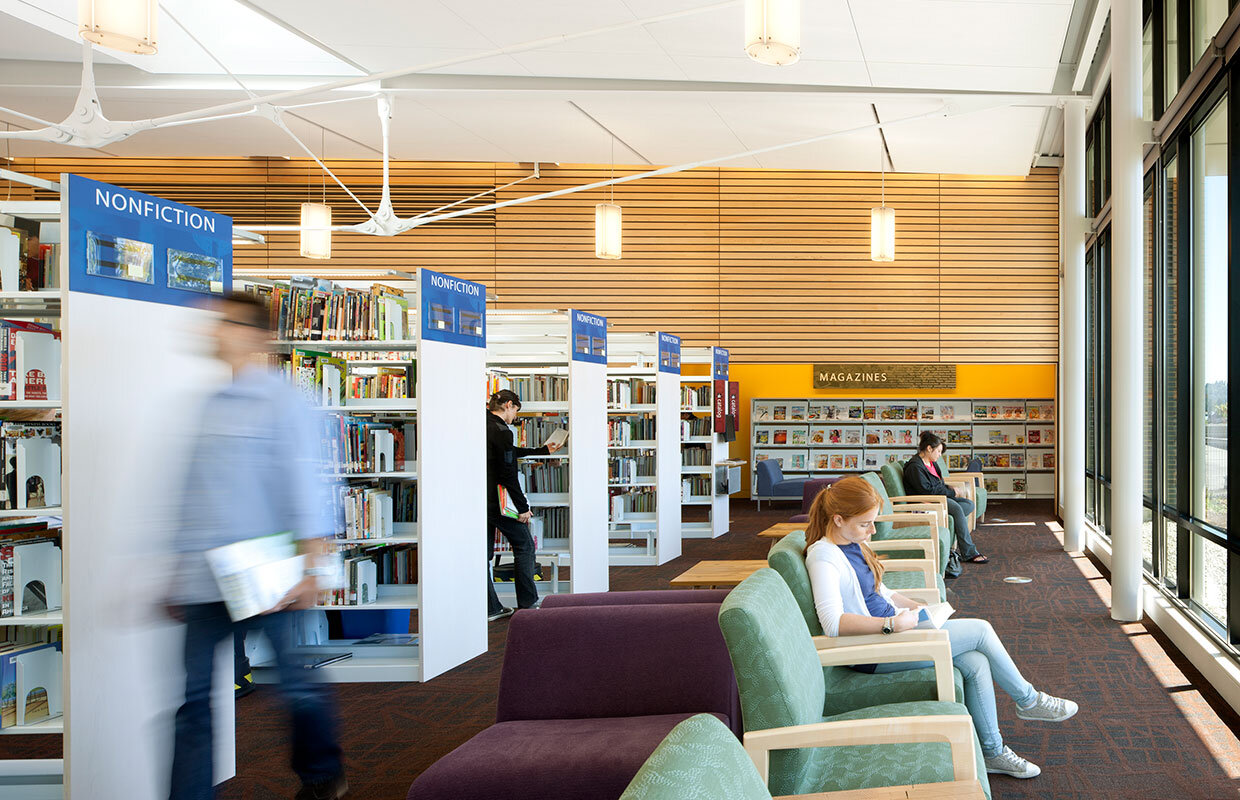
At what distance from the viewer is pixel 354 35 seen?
7.75 meters

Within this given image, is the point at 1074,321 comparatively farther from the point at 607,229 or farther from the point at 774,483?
the point at 774,483

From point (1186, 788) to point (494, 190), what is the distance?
12.0 metres

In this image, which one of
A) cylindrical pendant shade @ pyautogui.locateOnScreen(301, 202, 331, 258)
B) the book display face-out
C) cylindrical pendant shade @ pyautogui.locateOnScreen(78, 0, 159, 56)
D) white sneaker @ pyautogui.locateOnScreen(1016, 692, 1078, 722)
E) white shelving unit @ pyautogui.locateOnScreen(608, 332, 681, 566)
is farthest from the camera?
the book display face-out

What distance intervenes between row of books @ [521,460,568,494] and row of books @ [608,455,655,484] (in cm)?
159

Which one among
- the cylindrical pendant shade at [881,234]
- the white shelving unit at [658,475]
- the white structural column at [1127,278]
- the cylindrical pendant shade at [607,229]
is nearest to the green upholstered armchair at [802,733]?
the white structural column at [1127,278]

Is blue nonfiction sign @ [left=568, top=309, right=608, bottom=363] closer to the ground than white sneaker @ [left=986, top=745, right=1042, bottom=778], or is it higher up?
higher up

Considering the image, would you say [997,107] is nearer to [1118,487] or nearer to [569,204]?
[1118,487]

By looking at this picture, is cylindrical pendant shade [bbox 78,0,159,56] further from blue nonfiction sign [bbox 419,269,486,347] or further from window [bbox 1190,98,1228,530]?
window [bbox 1190,98,1228,530]

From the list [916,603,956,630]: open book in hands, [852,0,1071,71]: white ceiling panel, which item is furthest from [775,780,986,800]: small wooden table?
[852,0,1071,71]: white ceiling panel

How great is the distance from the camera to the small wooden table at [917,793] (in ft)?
7.21

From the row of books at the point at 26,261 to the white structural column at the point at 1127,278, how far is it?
5.87 m

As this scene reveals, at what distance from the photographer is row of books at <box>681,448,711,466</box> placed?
37.6ft

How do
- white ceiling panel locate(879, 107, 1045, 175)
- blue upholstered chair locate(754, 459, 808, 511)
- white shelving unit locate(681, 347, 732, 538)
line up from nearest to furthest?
white ceiling panel locate(879, 107, 1045, 175), white shelving unit locate(681, 347, 732, 538), blue upholstered chair locate(754, 459, 808, 511)

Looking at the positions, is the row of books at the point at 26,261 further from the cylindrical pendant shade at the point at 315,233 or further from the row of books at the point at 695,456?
the row of books at the point at 695,456
